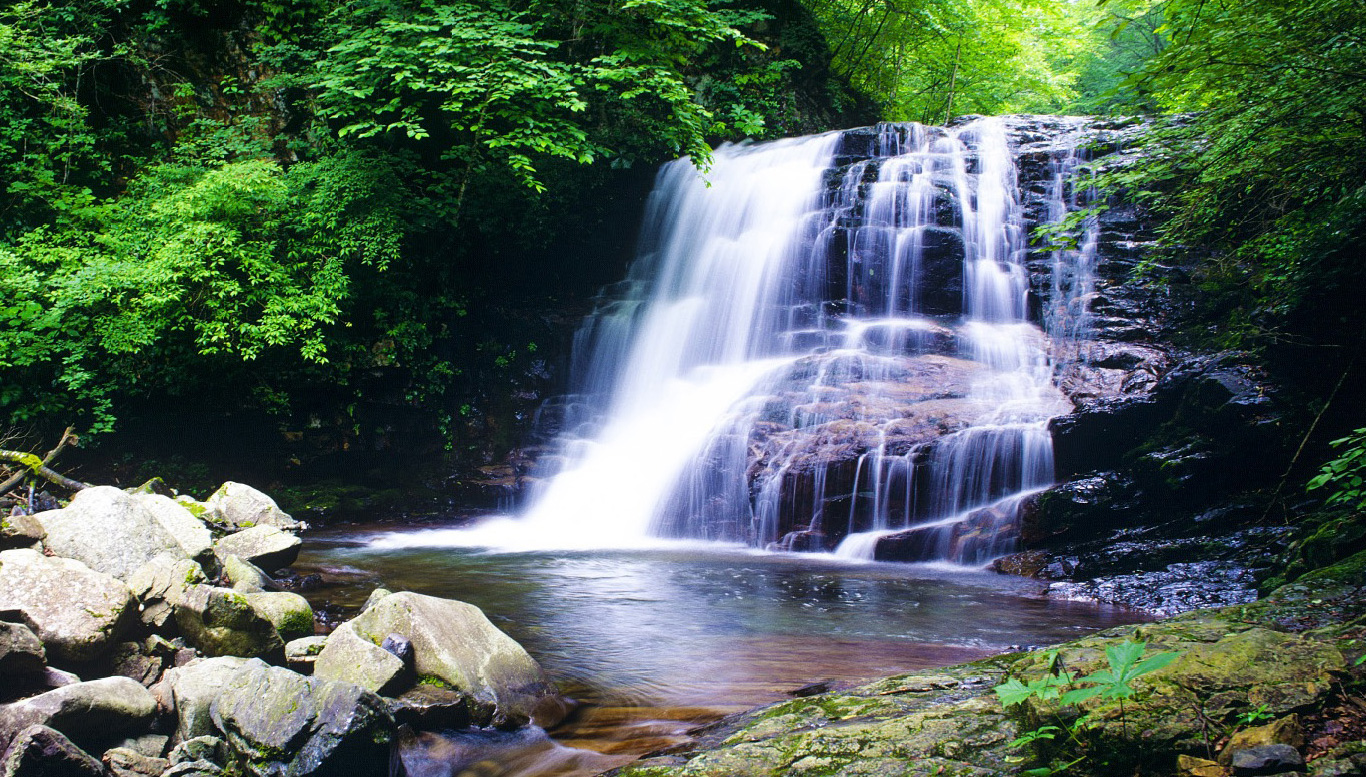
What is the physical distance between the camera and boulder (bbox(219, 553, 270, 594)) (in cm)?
505

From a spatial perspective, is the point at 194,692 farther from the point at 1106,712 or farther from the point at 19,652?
the point at 1106,712

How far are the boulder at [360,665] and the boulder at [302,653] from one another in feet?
0.50

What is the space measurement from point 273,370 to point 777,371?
743 cm

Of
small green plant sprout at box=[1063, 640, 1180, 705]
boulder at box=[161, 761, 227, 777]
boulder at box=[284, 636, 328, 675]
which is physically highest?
small green plant sprout at box=[1063, 640, 1180, 705]

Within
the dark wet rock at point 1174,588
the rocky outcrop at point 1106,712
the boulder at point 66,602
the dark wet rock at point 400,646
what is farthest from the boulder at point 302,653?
the dark wet rock at point 1174,588

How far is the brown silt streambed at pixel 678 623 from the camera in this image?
380cm

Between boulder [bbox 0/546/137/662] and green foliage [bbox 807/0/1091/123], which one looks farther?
green foliage [bbox 807/0/1091/123]

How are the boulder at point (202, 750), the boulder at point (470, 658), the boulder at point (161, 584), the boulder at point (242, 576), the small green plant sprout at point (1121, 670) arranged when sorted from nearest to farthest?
the small green plant sprout at point (1121, 670)
the boulder at point (202, 750)
the boulder at point (470, 658)
the boulder at point (161, 584)
the boulder at point (242, 576)

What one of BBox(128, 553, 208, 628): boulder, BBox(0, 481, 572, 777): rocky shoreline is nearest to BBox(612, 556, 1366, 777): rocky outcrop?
BBox(0, 481, 572, 777): rocky shoreline

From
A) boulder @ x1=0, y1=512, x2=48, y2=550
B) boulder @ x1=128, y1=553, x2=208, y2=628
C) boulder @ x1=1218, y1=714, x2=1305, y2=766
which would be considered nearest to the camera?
boulder @ x1=1218, y1=714, x2=1305, y2=766

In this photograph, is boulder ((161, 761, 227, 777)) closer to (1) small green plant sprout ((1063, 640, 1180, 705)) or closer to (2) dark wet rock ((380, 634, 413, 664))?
(2) dark wet rock ((380, 634, 413, 664))

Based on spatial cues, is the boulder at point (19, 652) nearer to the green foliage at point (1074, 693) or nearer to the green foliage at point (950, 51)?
the green foliage at point (1074, 693)

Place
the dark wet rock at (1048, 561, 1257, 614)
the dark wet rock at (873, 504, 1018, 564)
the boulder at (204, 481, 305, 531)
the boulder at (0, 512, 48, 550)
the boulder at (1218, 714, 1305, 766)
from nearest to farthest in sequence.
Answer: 1. the boulder at (1218, 714, 1305, 766)
2. the boulder at (0, 512, 48, 550)
3. the dark wet rock at (1048, 561, 1257, 614)
4. the boulder at (204, 481, 305, 531)
5. the dark wet rock at (873, 504, 1018, 564)

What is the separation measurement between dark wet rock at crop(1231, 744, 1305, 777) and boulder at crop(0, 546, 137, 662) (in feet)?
16.0
